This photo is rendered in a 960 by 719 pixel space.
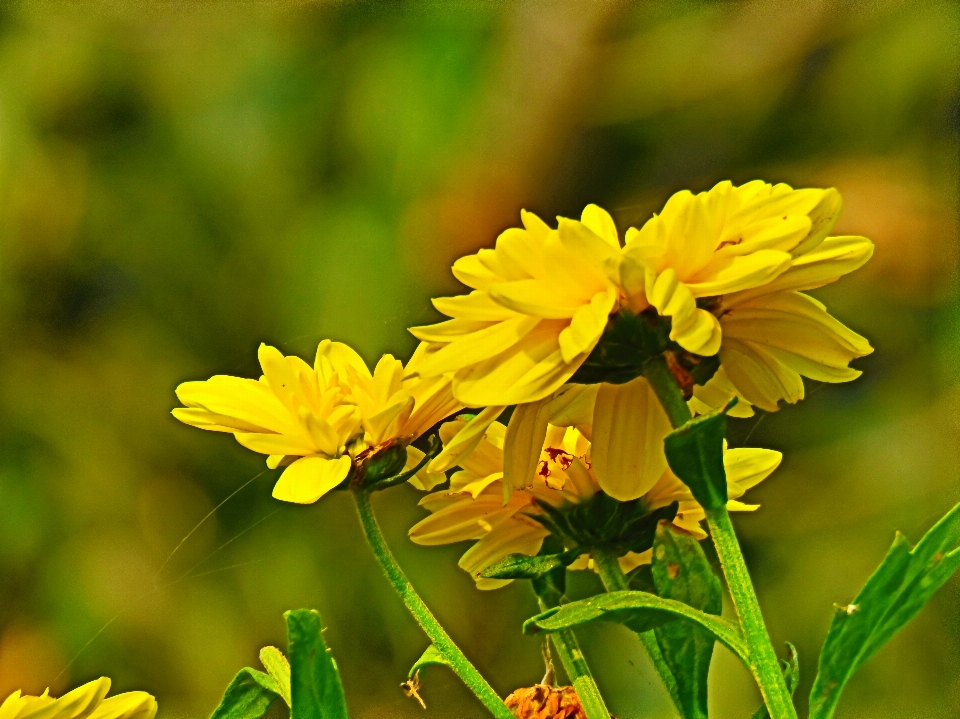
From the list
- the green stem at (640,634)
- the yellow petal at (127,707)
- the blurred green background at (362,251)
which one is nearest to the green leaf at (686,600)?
the green stem at (640,634)

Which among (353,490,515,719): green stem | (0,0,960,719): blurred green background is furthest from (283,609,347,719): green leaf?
(0,0,960,719): blurred green background

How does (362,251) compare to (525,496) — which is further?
(362,251)

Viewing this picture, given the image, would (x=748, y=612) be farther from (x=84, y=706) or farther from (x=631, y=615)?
(x=84, y=706)

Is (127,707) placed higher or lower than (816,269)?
lower

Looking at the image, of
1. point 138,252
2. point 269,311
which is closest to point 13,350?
point 138,252

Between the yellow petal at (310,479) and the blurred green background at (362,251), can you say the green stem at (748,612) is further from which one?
the blurred green background at (362,251)

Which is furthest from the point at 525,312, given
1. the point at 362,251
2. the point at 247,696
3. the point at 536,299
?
the point at 362,251
